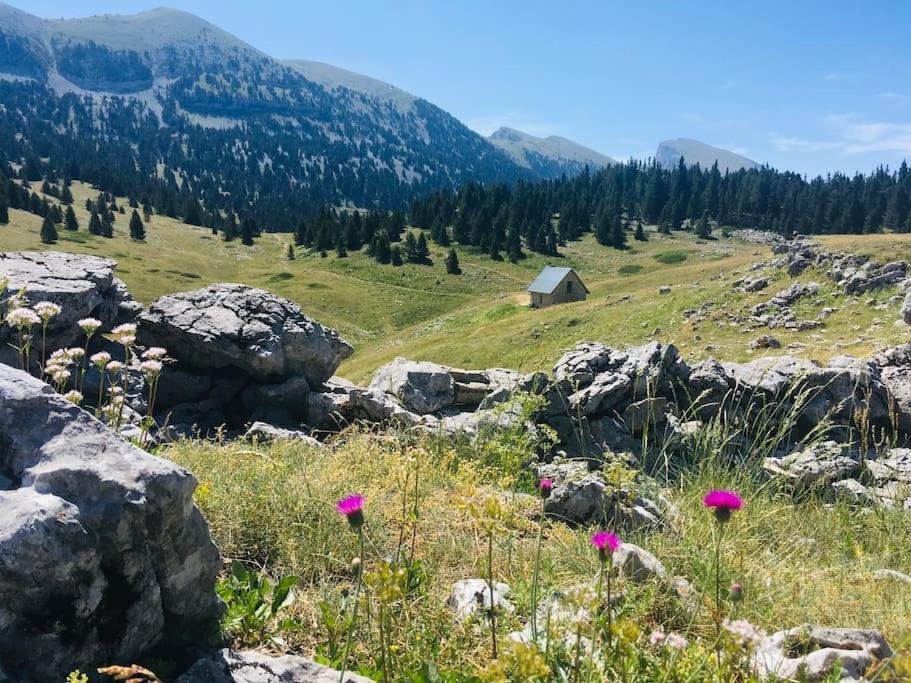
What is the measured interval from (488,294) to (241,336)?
3052 inches

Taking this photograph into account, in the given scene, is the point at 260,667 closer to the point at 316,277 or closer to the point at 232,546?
the point at 232,546

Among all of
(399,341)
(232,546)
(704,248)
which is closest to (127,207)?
(399,341)

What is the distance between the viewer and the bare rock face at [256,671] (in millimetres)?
2758

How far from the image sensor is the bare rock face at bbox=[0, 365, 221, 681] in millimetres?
2338

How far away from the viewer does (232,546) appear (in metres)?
4.53

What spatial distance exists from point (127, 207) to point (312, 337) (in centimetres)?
18058

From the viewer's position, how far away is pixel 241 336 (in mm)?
14242

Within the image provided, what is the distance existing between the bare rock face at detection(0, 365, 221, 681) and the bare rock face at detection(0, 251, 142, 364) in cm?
951

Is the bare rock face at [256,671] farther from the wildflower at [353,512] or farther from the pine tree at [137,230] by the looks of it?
the pine tree at [137,230]

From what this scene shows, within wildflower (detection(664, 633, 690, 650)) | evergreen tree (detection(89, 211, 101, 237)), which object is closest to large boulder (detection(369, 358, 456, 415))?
wildflower (detection(664, 633, 690, 650))

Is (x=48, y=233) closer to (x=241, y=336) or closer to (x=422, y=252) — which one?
(x=422, y=252)

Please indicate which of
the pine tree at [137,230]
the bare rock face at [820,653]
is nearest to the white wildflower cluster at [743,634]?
the bare rock face at [820,653]

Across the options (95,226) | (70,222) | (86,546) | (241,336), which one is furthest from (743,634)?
(70,222)

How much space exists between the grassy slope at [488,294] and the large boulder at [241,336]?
6.18 m
